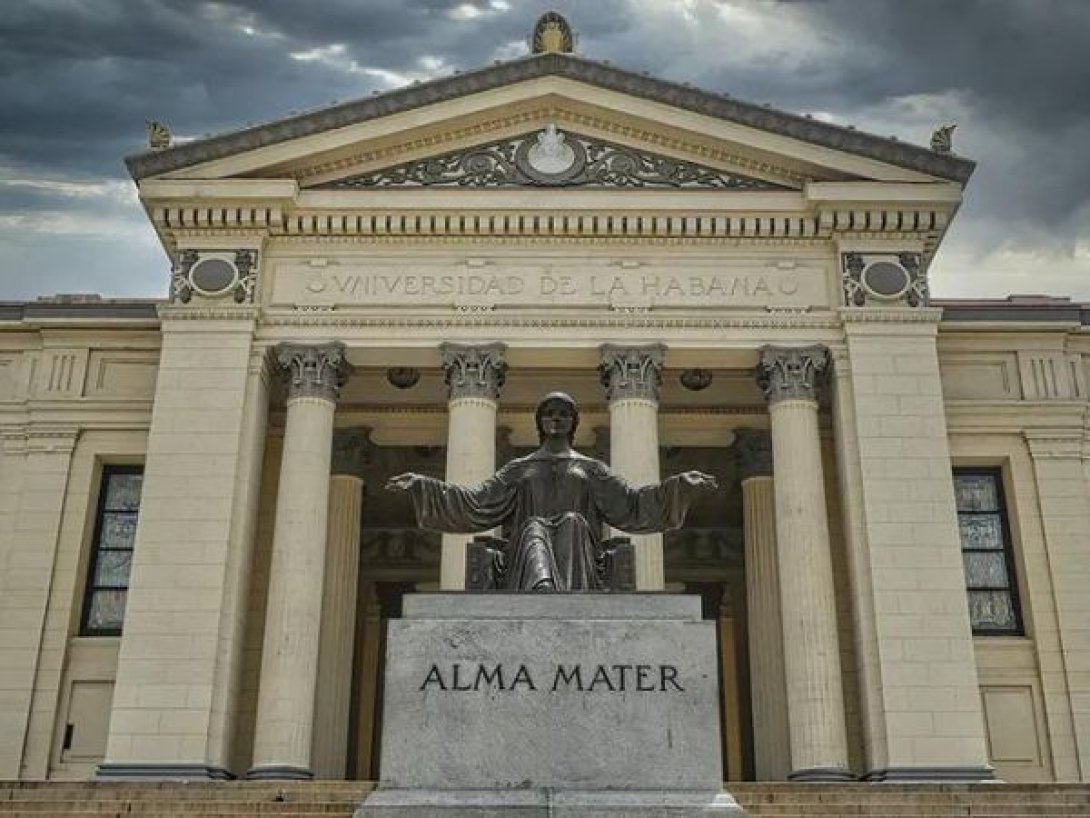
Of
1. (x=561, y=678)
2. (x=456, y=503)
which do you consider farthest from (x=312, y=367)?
(x=561, y=678)

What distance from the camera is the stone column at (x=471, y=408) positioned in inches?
1048

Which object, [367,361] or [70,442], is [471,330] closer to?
[367,361]

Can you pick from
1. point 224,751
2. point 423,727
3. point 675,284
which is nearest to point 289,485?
point 224,751

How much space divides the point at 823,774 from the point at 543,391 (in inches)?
439

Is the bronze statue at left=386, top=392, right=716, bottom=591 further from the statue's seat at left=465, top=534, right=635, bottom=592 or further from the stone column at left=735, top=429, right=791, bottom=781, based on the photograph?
the stone column at left=735, top=429, right=791, bottom=781

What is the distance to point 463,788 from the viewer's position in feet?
36.1

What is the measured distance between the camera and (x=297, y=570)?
26031 mm

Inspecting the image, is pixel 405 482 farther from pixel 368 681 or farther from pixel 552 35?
pixel 368 681

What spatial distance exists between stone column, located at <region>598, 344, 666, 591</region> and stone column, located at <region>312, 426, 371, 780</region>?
24.0 ft

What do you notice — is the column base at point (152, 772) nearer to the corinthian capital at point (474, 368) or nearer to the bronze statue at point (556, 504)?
the corinthian capital at point (474, 368)

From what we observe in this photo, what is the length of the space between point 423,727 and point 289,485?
16.2 m

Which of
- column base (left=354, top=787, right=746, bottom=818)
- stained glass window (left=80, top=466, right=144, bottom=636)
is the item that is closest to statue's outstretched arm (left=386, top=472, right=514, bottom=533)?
column base (left=354, top=787, right=746, bottom=818)

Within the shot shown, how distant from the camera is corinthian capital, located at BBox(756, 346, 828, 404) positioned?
27.5 m

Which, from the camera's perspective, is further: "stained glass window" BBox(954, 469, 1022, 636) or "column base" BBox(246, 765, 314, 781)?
"stained glass window" BBox(954, 469, 1022, 636)
